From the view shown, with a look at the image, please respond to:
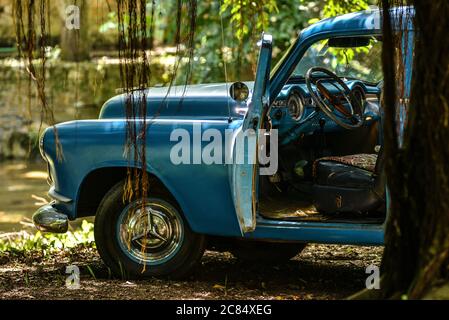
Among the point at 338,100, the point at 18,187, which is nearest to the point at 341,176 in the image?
the point at 338,100

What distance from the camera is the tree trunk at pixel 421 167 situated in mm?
4199

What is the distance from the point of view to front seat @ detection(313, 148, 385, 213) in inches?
237

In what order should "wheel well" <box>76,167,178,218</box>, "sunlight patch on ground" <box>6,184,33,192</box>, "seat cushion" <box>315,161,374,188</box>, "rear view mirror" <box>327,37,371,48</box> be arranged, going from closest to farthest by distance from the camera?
1. "seat cushion" <box>315,161,374,188</box>
2. "rear view mirror" <box>327,37,371,48</box>
3. "wheel well" <box>76,167,178,218</box>
4. "sunlight patch on ground" <box>6,184,33,192</box>

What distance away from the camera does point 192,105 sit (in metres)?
6.90

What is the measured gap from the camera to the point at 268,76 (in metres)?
6.13

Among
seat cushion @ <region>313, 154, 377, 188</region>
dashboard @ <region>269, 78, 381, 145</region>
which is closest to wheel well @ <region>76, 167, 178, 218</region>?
dashboard @ <region>269, 78, 381, 145</region>

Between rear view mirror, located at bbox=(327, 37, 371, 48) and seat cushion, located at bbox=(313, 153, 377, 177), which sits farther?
rear view mirror, located at bbox=(327, 37, 371, 48)

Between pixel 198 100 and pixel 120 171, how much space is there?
0.79 metres

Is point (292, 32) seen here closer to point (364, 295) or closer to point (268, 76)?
point (268, 76)

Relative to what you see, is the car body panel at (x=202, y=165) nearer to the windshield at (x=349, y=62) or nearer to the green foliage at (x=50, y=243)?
the windshield at (x=349, y=62)

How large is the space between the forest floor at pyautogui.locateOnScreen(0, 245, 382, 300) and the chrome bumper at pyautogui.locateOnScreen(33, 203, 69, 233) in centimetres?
38

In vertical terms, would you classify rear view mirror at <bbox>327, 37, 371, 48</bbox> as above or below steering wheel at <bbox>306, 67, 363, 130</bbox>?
above

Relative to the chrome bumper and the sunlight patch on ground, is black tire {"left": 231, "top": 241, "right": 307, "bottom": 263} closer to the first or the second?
the chrome bumper

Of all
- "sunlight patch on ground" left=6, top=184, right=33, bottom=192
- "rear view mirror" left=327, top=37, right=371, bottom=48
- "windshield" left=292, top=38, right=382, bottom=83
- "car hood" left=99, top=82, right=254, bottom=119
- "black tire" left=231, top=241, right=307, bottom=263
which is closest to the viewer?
"rear view mirror" left=327, top=37, right=371, bottom=48
